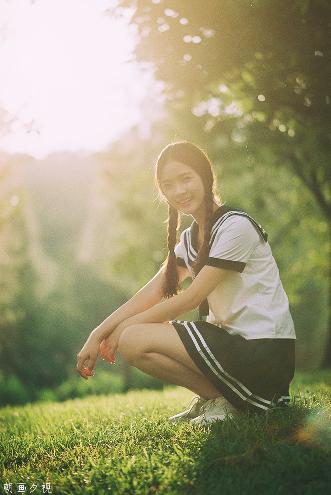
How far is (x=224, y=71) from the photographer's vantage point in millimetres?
6328

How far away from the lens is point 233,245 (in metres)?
4.23

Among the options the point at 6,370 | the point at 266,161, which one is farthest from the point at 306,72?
the point at 6,370

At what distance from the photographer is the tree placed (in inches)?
214

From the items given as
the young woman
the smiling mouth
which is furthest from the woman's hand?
the smiling mouth

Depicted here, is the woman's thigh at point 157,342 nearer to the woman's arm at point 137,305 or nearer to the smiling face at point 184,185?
the woman's arm at point 137,305

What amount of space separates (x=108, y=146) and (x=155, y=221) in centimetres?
273

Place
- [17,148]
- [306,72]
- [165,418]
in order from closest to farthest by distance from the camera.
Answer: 1. [165,418]
2. [306,72]
3. [17,148]

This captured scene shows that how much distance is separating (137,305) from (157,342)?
61 centimetres

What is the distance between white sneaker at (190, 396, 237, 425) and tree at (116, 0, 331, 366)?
3.22 metres

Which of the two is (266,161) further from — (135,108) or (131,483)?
(131,483)

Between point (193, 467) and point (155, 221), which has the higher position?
point (155, 221)

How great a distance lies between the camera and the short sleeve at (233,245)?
4.22 m

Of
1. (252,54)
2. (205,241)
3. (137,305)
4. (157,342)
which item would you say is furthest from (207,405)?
(252,54)

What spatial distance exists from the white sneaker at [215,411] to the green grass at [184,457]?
11 centimetres
